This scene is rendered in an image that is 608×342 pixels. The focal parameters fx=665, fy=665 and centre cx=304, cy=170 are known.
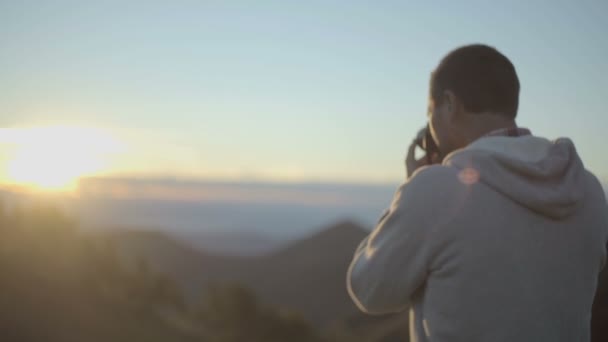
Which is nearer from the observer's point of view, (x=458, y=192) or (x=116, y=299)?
(x=458, y=192)

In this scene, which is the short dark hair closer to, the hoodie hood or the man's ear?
the man's ear

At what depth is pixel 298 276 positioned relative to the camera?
68688 millimetres

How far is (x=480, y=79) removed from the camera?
2076 mm

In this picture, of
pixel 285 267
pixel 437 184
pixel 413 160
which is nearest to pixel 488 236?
pixel 437 184

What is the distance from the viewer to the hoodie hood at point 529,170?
78.0 inches

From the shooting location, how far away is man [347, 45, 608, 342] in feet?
6.42

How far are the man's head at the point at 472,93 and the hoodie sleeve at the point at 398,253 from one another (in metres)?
0.27

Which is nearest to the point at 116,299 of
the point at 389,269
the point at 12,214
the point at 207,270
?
the point at 12,214

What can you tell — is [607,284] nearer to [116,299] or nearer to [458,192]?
[458,192]

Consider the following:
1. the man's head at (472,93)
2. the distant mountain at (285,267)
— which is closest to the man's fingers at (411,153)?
the man's head at (472,93)

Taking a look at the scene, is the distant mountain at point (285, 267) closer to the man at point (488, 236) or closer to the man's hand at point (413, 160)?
the man's hand at point (413, 160)

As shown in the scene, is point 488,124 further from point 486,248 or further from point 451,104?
point 486,248

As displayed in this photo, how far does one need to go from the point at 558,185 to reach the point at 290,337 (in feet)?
109

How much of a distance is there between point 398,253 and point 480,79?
23.7 inches
